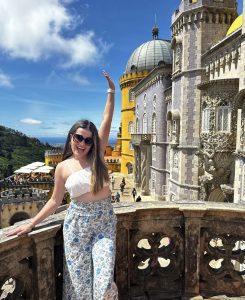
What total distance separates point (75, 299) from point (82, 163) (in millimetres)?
1303

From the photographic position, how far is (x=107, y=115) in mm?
3264

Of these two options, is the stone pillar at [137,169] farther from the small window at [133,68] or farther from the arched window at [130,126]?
the small window at [133,68]

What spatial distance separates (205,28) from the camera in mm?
17109

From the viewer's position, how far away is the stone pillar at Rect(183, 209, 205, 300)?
3.53 m

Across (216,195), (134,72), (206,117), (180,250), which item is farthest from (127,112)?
(180,250)

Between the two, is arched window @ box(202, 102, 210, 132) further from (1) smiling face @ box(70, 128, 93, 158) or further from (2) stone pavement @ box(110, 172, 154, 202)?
(2) stone pavement @ box(110, 172, 154, 202)

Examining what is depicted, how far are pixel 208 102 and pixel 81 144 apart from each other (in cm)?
1305

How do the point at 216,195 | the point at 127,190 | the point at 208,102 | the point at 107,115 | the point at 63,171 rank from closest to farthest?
the point at 63,171
the point at 107,115
the point at 208,102
the point at 216,195
the point at 127,190

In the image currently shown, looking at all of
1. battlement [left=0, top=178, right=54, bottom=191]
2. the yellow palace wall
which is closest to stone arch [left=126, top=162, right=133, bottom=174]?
the yellow palace wall

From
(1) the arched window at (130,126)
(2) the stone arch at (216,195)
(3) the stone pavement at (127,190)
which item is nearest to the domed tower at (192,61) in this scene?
(2) the stone arch at (216,195)

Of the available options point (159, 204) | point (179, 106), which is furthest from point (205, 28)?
point (159, 204)

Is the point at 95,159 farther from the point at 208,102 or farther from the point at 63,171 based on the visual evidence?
the point at 208,102

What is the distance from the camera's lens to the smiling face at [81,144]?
2.84 metres

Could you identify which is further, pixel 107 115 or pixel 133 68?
pixel 133 68
